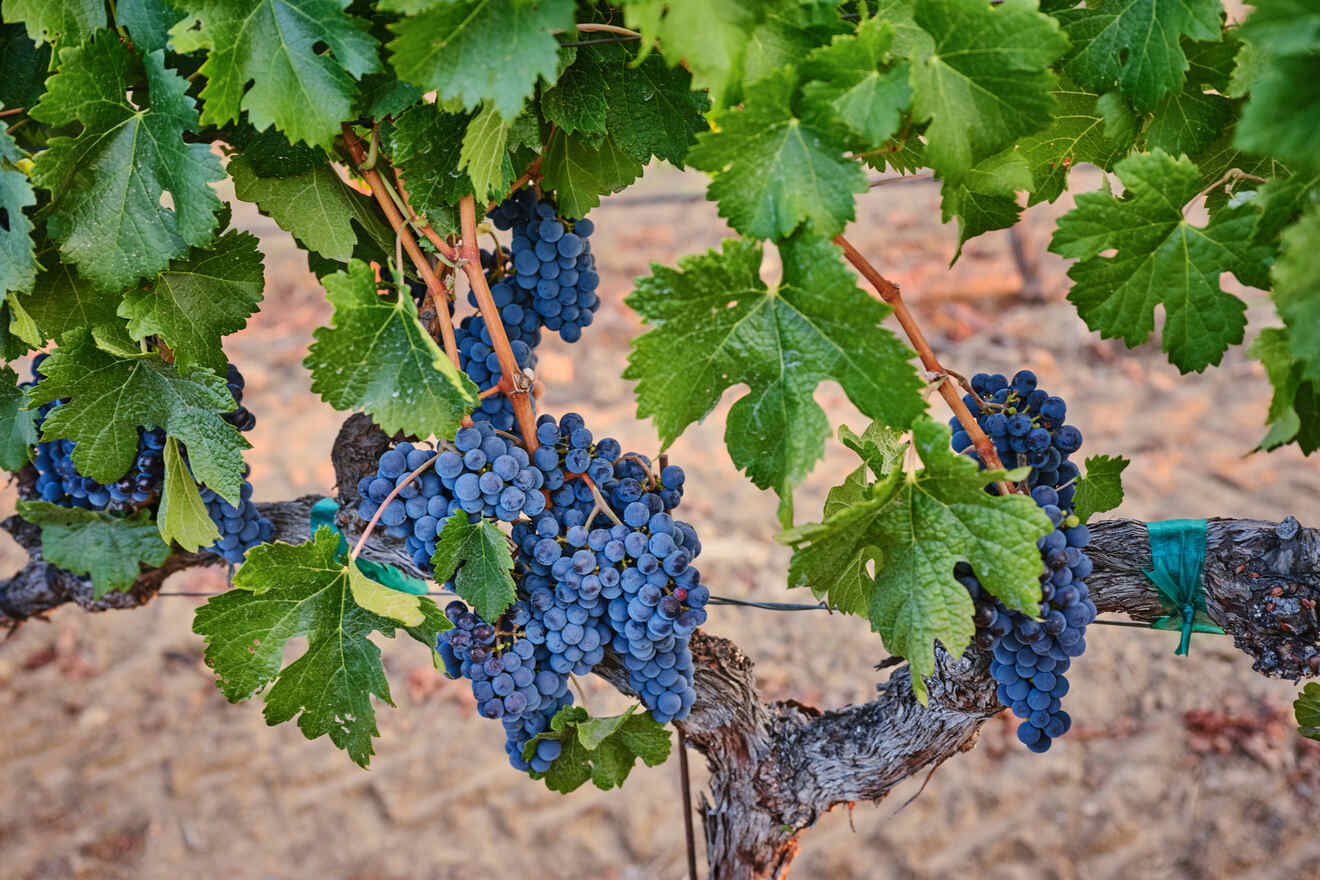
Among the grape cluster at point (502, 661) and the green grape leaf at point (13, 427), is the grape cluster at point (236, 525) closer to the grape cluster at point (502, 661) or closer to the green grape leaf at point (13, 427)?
the green grape leaf at point (13, 427)

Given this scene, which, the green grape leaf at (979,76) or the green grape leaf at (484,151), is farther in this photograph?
the green grape leaf at (484,151)

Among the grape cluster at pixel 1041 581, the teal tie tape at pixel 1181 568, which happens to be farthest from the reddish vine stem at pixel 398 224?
the teal tie tape at pixel 1181 568

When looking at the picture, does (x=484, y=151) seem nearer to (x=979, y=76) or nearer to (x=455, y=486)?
(x=455, y=486)

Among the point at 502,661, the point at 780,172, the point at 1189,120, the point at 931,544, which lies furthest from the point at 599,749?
the point at 1189,120

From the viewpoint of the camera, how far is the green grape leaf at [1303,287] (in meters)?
0.75

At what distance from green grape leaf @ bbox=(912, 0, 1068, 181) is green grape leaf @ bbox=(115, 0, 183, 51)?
2.41 ft

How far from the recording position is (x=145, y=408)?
122cm

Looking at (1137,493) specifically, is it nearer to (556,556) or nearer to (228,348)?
(556,556)

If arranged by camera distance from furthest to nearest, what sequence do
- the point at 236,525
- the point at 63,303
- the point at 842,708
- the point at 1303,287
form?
the point at 842,708 < the point at 236,525 < the point at 63,303 < the point at 1303,287

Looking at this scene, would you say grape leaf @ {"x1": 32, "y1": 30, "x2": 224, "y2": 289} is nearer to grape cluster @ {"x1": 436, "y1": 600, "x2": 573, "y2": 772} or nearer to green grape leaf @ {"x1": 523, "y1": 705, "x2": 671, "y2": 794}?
grape cluster @ {"x1": 436, "y1": 600, "x2": 573, "y2": 772}

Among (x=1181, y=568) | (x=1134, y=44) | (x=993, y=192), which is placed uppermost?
(x=1134, y=44)

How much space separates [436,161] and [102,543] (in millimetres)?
903

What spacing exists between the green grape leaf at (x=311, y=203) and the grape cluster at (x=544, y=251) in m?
0.22

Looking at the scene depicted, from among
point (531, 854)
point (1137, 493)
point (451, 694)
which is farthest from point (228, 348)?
point (1137, 493)
